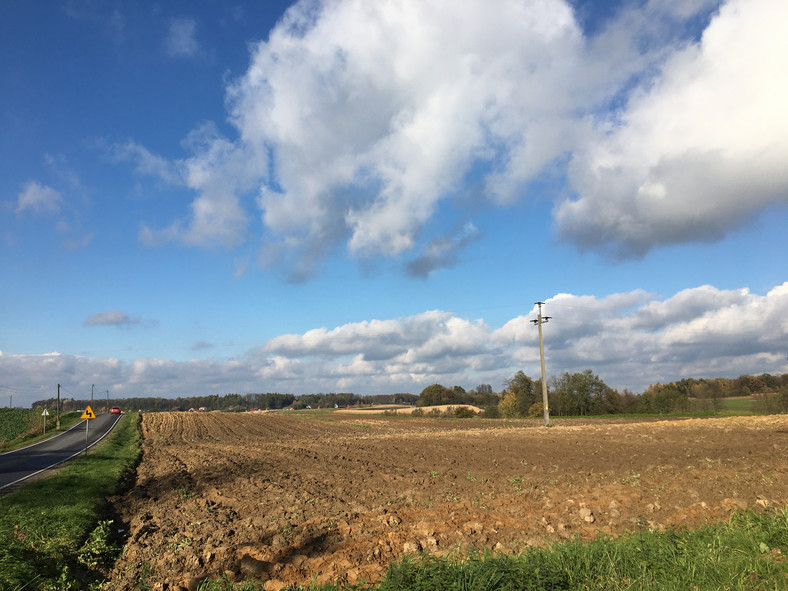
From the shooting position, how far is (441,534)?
9.01 meters

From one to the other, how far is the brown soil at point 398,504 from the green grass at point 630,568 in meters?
1.34

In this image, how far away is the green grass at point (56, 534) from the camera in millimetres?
8664

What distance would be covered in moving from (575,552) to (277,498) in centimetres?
1030

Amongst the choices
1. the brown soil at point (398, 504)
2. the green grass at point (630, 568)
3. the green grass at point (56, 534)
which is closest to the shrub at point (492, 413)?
the brown soil at point (398, 504)

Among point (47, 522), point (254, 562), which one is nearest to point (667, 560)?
point (254, 562)

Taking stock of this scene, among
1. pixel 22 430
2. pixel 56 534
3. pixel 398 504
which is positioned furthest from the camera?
pixel 22 430

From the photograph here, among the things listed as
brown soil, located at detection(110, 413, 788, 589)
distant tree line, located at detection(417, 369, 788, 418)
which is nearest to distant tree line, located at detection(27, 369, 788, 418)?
distant tree line, located at detection(417, 369, 788, 418)

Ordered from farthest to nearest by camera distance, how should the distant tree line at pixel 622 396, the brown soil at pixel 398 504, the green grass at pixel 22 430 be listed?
the distant tree line at pixel 622 396, the green grass at pixel 22 430, the brown soil at pixel 398 504

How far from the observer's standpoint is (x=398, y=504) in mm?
12758

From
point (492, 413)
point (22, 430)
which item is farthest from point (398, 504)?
point (492, 413)

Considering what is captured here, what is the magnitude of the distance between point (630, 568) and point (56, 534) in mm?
12159

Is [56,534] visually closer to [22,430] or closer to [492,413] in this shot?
[22,430]

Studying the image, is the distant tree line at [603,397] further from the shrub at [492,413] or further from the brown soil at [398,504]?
the brown soil at [398,504]

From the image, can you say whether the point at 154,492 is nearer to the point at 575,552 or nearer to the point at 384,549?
the point at 384,549
